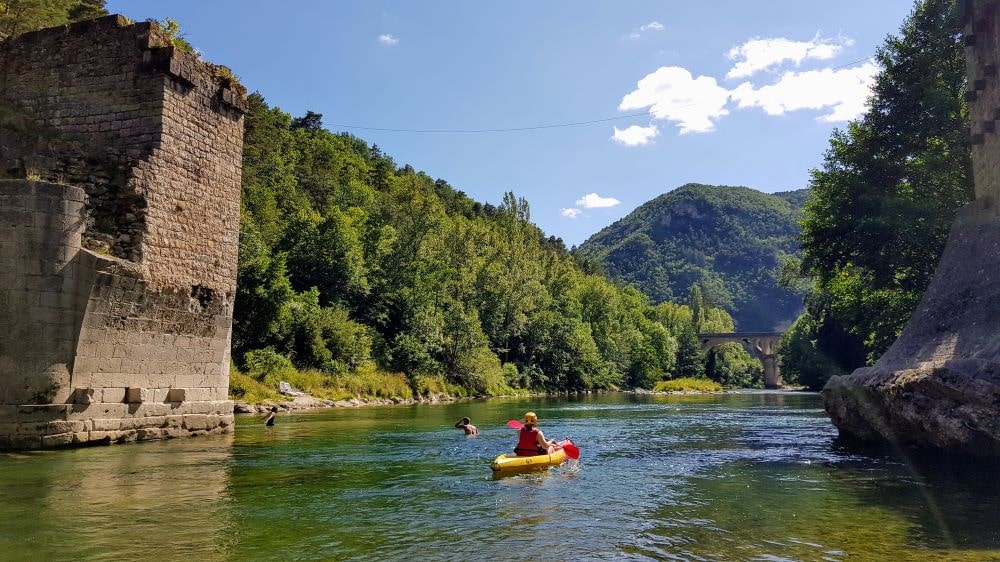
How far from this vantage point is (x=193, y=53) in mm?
16547

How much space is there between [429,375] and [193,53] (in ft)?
113

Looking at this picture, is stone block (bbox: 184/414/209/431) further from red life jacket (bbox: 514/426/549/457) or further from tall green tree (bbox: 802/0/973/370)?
tall green tree (bbox: 802/0/973/370)

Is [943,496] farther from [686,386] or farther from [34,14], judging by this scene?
[686,386]

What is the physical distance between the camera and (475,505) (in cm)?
984

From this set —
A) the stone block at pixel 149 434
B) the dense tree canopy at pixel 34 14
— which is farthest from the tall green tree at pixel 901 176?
the dense tree canopy at pixel 34 14

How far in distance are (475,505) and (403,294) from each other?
41003 millimetres

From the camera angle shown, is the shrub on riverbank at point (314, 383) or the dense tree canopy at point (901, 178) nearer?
the dense tree canopy at point (901, 178)

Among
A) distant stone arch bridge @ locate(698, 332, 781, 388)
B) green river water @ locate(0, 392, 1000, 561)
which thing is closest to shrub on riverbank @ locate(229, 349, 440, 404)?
green river water @ locate(0, 392, 1000, 561)

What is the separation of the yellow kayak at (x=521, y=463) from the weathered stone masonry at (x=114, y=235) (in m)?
7.97

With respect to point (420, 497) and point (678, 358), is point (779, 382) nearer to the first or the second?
Answer: point (678, 358)

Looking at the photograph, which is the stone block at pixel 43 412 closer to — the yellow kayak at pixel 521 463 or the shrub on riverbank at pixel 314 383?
the yellow kayak at pixel 521 463

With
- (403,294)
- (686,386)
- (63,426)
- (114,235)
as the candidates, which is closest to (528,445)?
(63,426)

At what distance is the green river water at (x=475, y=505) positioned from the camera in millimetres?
7191

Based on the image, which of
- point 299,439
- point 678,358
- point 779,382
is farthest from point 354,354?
point 779,382
